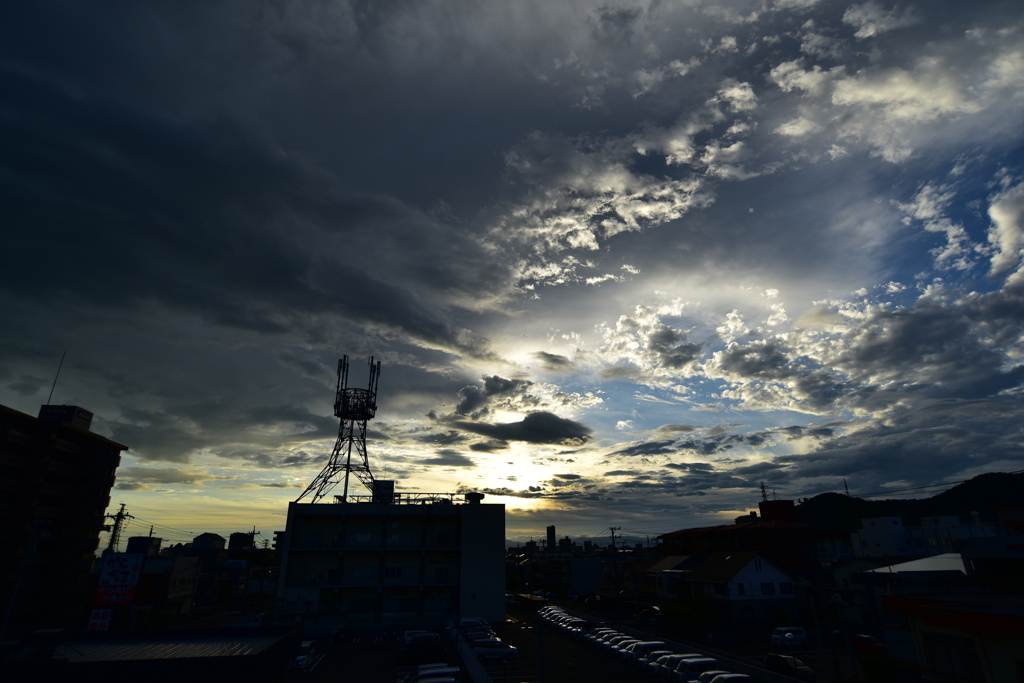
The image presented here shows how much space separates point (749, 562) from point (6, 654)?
60206 millimetres

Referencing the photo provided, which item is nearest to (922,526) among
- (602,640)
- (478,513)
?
(602,640)

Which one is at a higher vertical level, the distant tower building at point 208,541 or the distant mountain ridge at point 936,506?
the distant mountain ridge at point 936,506

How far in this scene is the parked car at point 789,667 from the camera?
3034 centimetres

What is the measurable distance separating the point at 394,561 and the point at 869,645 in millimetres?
45321

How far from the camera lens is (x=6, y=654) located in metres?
17.0

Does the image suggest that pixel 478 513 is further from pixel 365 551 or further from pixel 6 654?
pixel 6 654

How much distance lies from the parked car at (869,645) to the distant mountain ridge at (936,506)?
49.4m

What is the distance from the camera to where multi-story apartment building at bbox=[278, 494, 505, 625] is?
2061 inches

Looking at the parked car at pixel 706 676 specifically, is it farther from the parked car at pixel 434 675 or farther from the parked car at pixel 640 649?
the parked car at pixel 434 675

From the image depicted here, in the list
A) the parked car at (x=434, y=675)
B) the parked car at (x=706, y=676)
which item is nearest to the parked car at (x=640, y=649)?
the parked car at (x=706, y=676)

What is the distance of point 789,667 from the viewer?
104 feet

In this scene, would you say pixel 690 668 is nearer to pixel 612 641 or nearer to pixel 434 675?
pixel 612 641

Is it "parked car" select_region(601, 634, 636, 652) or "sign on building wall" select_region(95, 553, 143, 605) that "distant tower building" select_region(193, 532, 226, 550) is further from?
"parked car" select_region(601, 634, 636, 652)

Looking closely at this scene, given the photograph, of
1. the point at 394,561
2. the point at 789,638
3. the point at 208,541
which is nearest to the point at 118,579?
the point at 394,561
